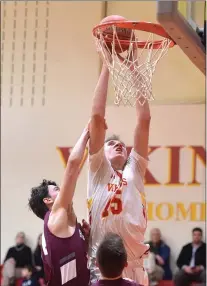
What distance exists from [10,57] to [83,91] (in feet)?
5.43

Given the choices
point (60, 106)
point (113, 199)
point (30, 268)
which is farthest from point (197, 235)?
point (113, 199)

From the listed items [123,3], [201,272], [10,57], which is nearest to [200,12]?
[201,272]

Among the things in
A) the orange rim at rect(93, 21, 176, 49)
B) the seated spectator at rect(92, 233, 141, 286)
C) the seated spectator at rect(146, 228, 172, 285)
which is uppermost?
the orange rim at rect(93, 21, 176, 49)

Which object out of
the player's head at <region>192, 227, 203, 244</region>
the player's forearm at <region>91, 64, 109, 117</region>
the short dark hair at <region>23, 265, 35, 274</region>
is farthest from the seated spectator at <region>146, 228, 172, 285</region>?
the player's forearm at <region>91, 64, 109, 117</region>

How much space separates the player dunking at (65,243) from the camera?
3.60 metres

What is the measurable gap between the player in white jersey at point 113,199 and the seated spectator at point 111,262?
2.24 feet

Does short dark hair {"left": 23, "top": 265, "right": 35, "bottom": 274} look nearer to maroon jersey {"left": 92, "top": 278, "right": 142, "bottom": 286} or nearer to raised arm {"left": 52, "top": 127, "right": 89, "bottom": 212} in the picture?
raised arm {"left": 52, "top": 127, "right": 89, "bottom": 212}

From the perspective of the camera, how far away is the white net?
4.18 m

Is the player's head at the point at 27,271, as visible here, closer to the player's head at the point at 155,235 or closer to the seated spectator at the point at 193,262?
the player's head at the point at 155,235

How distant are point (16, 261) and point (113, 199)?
23.2ft

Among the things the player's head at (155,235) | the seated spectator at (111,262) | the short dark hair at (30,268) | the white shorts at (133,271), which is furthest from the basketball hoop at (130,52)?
the short dark hair at (30,268)

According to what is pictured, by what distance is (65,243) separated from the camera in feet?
11.9

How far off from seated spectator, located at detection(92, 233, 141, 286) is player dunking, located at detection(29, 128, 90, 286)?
52cm

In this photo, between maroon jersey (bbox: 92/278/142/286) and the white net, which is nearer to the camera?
maroon jersey (bbox: 92/278/142/286)
